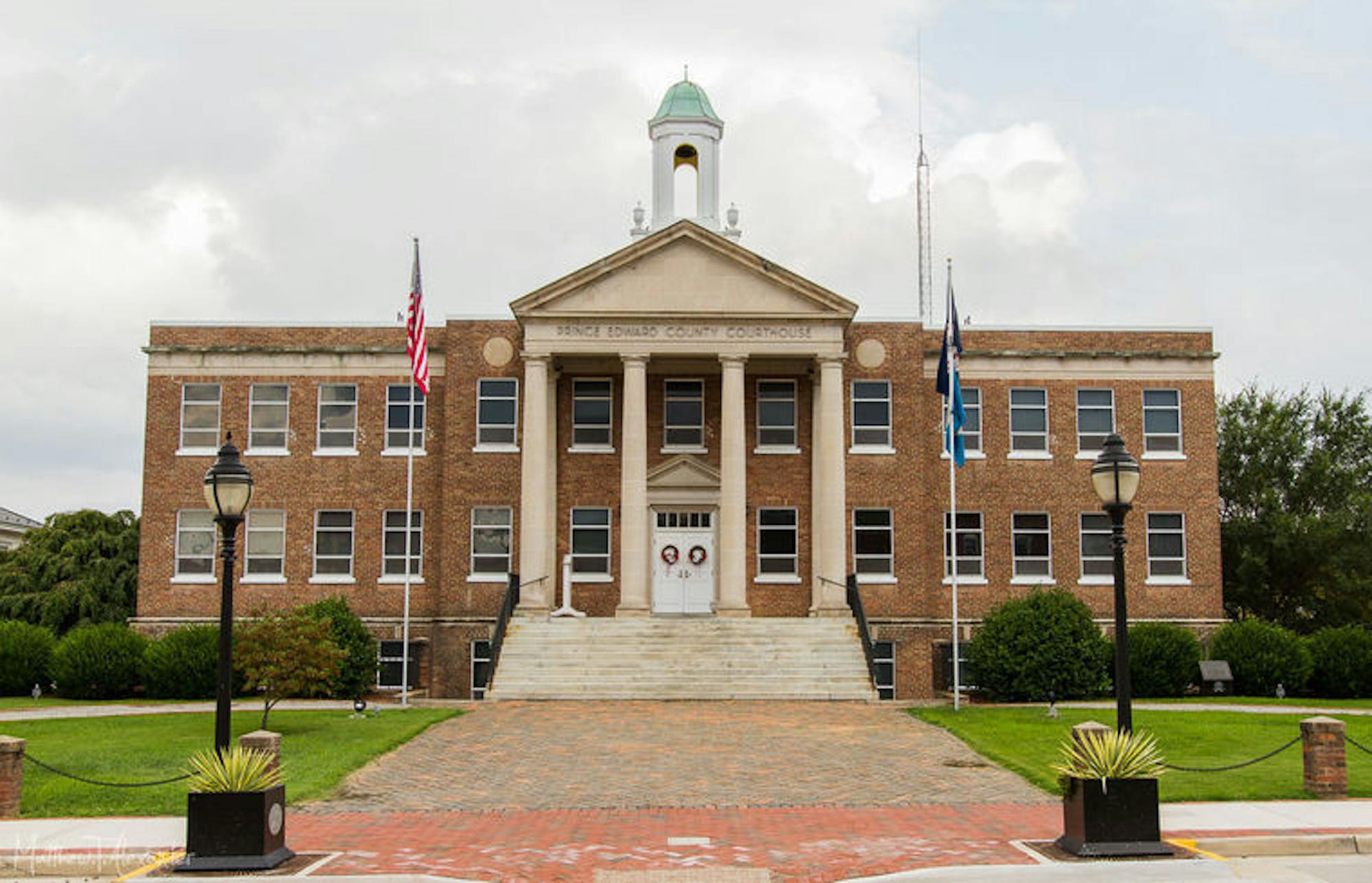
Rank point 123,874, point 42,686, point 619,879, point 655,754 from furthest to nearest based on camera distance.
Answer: point 42,686 → point 655,754 → point 123,874 → point 619,879

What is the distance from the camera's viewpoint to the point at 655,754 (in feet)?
69.1

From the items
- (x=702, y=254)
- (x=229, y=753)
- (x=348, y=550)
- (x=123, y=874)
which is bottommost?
(x=123, y=874)

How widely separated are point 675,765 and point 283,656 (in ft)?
28.1

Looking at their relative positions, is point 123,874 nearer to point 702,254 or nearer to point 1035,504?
point 702,254

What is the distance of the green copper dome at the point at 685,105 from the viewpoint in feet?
133

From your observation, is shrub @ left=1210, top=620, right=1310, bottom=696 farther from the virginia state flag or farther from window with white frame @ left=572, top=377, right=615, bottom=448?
window with white frame @ left=572, top=377, right=615, bottom=448

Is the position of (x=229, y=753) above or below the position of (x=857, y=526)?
below

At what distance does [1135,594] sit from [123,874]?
30.7m

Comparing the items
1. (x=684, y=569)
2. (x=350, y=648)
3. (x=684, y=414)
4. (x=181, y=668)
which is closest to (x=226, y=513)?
(x=350, y=648)

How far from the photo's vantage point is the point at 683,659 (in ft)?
103

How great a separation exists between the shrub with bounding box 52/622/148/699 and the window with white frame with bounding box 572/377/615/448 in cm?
1266

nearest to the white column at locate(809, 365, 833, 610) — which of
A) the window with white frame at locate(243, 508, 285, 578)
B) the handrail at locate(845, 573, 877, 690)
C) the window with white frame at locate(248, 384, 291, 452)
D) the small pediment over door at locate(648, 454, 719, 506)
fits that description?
the handrail at locate(845, 573, 877, 690)

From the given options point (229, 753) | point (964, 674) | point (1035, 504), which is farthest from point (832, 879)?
point (1035, 504)

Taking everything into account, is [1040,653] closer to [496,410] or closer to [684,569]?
[684,569]
